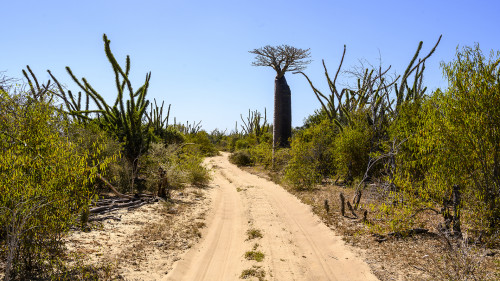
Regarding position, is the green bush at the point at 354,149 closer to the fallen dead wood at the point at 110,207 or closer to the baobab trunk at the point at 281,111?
the baobab trunk at the point at 281,111

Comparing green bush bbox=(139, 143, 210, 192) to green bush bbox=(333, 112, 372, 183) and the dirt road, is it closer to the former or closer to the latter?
the dirt road

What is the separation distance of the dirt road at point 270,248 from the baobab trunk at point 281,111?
8.94 meters

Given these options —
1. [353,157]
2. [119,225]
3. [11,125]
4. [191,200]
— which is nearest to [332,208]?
[353,157]

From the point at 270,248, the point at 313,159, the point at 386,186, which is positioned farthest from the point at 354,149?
the point at 270,248

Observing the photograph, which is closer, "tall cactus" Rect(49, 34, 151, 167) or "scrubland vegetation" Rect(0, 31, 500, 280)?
"scrubland vegetation" Rect(0, 31, 500, 280)

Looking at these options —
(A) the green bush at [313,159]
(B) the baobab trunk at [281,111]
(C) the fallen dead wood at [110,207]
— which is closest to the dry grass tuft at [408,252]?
(A) the green bush at [313,159]

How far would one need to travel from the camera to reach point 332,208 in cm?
1024

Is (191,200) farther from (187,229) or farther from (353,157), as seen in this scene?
(353,157)

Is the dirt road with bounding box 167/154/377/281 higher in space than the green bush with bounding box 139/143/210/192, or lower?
lower

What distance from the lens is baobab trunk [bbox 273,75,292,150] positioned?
20.1m

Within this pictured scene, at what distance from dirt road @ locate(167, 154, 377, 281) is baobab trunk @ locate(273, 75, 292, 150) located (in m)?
8.94

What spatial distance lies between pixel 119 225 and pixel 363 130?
10.6 meters

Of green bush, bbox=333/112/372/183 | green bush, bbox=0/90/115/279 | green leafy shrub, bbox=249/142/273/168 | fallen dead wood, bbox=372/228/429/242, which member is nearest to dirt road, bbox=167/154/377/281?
fallen dead wood, bbox=372/228/429/242

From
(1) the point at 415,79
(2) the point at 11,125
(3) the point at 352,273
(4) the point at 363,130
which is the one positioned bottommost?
(3) the point at 352,273
